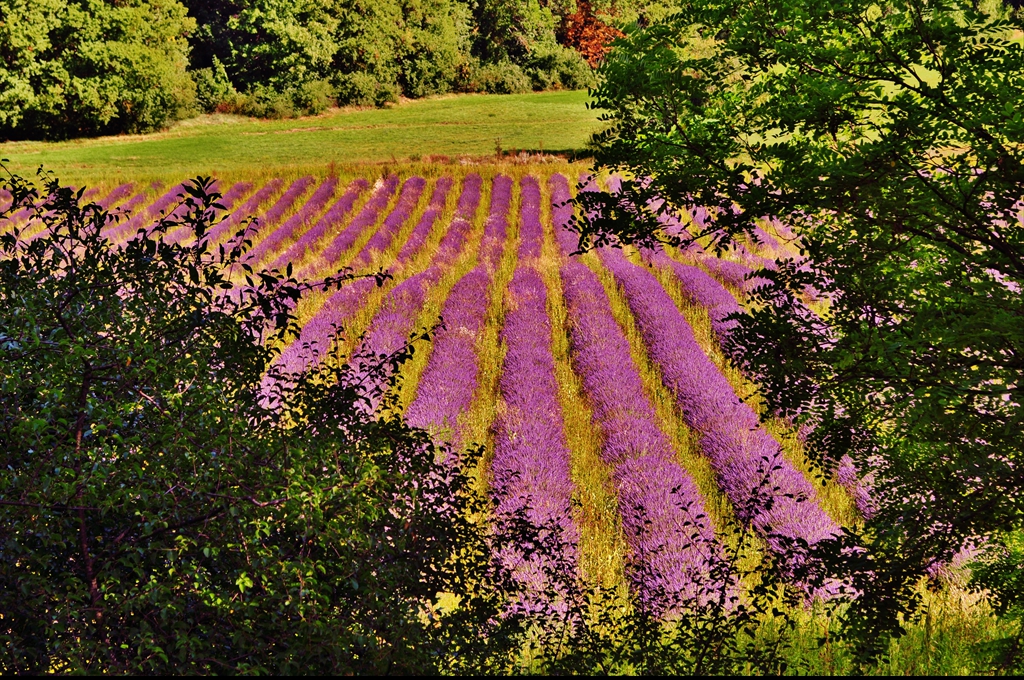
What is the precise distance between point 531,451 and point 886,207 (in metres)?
3.70

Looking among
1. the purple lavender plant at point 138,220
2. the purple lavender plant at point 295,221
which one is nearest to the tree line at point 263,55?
the purple lavender plant at point 138,220

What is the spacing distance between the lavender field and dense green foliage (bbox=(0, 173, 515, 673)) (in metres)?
0.59

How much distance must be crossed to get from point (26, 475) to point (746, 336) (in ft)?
12.0

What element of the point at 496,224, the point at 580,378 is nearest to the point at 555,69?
the point at 496,224

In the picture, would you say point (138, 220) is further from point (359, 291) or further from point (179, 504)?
point (179, 504)

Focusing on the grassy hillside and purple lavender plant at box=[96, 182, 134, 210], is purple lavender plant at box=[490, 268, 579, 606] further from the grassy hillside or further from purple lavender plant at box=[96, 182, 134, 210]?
the grassy hillside

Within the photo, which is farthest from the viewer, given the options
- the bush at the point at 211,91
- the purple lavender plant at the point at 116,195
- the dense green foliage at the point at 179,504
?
the bush at the point at 211,91

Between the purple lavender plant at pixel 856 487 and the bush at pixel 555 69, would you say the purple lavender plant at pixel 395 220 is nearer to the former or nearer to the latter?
the purple lavender plant at pixel 856 487

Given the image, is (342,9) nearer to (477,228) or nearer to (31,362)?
(477,228)

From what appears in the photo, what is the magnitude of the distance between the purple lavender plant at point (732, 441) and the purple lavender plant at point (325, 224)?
644cm

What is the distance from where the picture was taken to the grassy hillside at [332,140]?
24484 millimetres

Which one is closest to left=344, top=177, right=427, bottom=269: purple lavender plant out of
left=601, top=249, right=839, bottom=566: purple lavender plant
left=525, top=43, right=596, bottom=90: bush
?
left=601, top=249, right=839, bottom=566: purple lavender plant

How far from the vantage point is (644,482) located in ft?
19.2

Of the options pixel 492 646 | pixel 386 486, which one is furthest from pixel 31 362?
pixel 492 646
